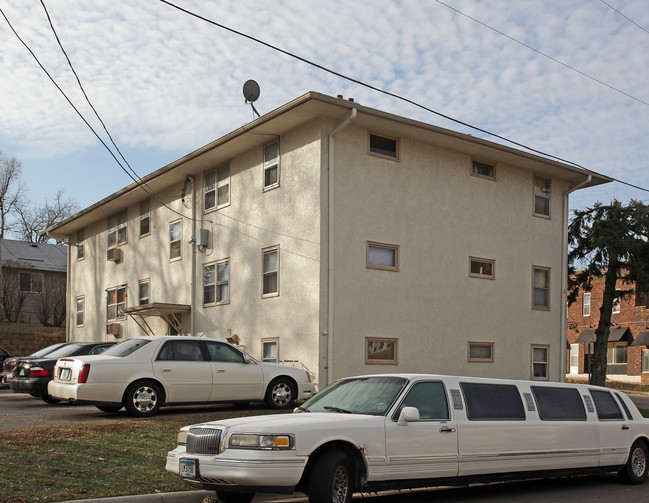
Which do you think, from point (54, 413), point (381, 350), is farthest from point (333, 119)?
point (54, 413)

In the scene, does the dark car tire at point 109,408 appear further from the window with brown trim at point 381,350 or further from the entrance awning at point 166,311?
the entrance awning at point 166,311

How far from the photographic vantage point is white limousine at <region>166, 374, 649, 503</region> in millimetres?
7453

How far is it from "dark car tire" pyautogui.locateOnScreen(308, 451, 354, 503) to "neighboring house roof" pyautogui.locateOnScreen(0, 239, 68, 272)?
1792 inches

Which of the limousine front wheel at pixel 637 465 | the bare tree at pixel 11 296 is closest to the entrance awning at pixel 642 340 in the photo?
the limousine front wheel at pixel 637 465

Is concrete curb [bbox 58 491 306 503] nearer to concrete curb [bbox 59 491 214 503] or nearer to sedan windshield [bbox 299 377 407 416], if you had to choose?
concrete curb [bbox 59 491 214 503]

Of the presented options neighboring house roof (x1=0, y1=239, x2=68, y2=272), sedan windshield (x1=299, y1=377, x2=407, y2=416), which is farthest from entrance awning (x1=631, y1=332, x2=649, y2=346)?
sedan windshield (x1=299, y1=377, x2=407, y2=416)

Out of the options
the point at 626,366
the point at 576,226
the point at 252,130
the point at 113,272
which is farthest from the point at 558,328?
the point at 626,366

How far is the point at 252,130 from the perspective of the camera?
19.7 m

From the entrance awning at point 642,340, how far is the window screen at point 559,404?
35.3 m

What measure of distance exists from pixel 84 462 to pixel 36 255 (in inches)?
1842

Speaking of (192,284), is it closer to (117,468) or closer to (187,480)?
(117,468)

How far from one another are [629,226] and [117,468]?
21.4m

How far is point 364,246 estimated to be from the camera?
1906 centimetres

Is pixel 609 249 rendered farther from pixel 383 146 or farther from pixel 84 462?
pixel 84 462
